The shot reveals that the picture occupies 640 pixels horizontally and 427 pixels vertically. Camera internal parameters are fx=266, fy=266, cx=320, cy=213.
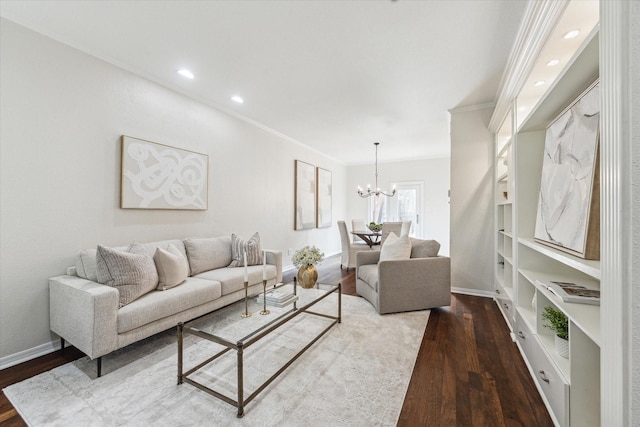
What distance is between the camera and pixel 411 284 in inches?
118

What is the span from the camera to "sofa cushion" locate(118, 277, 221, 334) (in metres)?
1.98

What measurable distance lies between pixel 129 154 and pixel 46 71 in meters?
0.83

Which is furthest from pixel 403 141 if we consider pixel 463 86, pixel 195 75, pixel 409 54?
pixel 195 75

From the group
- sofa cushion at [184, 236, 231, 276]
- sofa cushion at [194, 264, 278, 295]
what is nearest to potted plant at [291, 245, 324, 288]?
sofa cushion at [194, 264, 278, 295]

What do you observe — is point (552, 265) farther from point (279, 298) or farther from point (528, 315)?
point (279, 298)

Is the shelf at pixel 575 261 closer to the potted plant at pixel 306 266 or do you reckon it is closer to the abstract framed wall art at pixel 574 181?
the abstract framed wall art at pixel 574 181

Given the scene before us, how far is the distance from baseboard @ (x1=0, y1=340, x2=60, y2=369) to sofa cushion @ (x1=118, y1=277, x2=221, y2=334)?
86 centimetres

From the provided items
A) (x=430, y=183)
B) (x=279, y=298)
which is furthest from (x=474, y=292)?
(x=430, y=183)

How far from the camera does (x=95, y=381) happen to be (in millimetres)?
1799

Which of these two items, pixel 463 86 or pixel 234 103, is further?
pixel 234 103

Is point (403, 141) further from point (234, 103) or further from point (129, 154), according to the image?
point (129, 154)

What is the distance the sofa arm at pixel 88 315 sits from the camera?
1.81 metres

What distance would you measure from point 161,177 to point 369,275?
8.77 feet

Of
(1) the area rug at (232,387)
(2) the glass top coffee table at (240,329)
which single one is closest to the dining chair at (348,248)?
(1) the area rug at (232,387)
